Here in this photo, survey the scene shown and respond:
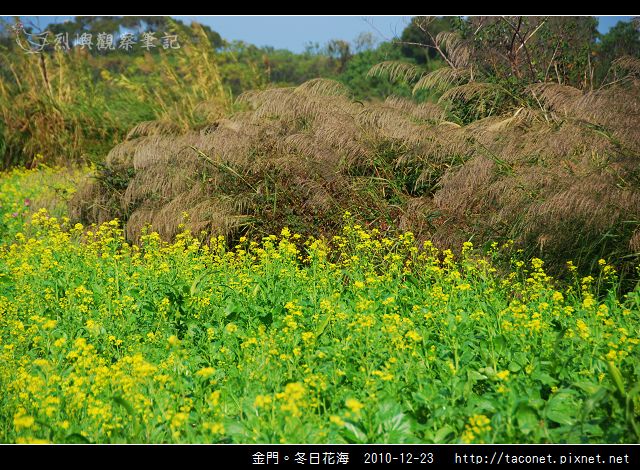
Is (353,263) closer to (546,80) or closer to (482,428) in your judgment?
(482,428)

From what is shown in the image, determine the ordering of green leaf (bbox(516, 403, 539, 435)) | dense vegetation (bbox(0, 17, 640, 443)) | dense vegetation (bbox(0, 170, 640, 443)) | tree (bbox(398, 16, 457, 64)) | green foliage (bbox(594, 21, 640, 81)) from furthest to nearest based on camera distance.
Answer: tree (bbox(398, 16, 457, 64)) → green foliage (bbox(594, 21, 640, 81)) → dense vegetation (bbox(0, 17, 640, 443)) → dense vegetation (bbox(0, 170, 640, 443)) → green leaf (bbox(516, 403, 539, 435))

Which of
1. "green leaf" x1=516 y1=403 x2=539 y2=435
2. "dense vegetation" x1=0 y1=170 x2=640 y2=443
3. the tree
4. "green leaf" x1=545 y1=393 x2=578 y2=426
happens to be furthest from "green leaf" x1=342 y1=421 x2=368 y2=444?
the tree

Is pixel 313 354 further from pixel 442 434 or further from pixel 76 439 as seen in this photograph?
pixel 76 439

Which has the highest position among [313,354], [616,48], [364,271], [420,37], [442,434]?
[420,37]

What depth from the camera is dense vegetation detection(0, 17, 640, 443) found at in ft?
10.0

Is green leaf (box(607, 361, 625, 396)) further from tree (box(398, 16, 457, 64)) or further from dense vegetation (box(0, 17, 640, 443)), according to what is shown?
tree (box(398, 16, 457, 64))

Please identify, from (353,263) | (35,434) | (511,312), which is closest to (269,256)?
(353,263)

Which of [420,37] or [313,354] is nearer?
[313,354]

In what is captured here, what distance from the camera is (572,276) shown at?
4777mm

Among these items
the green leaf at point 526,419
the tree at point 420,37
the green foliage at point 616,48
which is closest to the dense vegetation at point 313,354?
the green leaf at point 526,419

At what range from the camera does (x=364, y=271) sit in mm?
5277

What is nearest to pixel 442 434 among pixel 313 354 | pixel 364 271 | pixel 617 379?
pixel 617 379

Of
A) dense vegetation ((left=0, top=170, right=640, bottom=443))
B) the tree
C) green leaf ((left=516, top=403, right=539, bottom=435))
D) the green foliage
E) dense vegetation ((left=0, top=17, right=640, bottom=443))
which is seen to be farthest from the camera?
the tree

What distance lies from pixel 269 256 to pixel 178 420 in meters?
2.84
